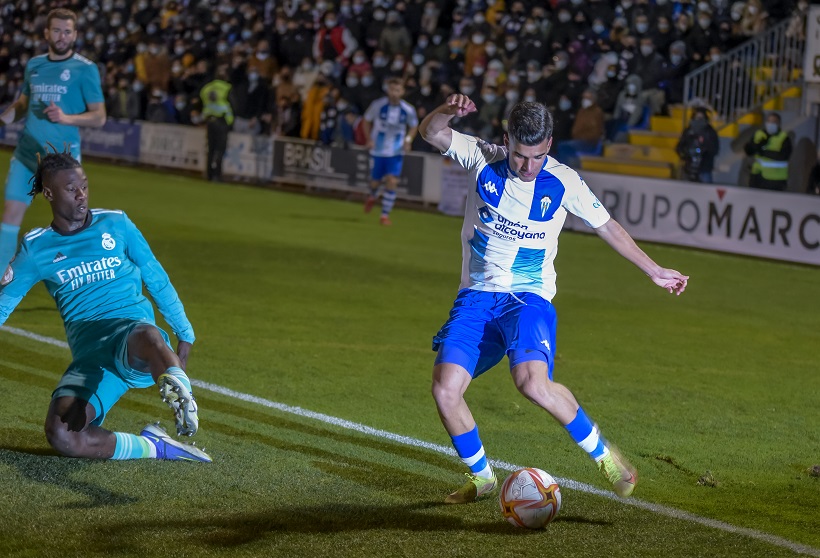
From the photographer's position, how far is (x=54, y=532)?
17.1 feet

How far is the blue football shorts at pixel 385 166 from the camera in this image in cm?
2044

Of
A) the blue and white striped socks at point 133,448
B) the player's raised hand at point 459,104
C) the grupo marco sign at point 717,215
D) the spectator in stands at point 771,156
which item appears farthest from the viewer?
the spectator in stands at point 771,156

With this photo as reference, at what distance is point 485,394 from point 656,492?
2.41 m

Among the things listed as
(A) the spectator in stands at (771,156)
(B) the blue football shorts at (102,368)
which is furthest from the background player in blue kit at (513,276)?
(A) the spectator in stands at (771,156)

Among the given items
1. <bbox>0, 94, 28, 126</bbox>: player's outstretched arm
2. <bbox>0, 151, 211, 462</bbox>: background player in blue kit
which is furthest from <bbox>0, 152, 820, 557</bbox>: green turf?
<bbox>0, 94, 28, 126</bbox>: player's outstretched arm

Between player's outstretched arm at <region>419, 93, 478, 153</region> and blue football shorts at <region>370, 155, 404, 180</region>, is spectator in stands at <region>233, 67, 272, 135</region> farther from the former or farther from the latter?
player's outstretched arm at <region>419, 93, 478, 153</region>

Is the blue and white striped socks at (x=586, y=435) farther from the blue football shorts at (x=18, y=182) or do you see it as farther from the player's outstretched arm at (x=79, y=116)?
the blue football shorts at (x=18, y=182)

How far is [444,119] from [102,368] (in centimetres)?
207

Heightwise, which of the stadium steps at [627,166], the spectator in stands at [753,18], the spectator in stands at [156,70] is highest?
the spectator in stands at [753,18]

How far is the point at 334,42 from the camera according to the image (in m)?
27.5

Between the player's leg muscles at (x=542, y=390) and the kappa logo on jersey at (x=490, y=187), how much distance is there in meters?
0.90

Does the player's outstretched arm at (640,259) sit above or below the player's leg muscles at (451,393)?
above

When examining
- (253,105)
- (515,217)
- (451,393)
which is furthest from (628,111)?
(451,393)

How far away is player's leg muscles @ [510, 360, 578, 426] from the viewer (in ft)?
18.2
